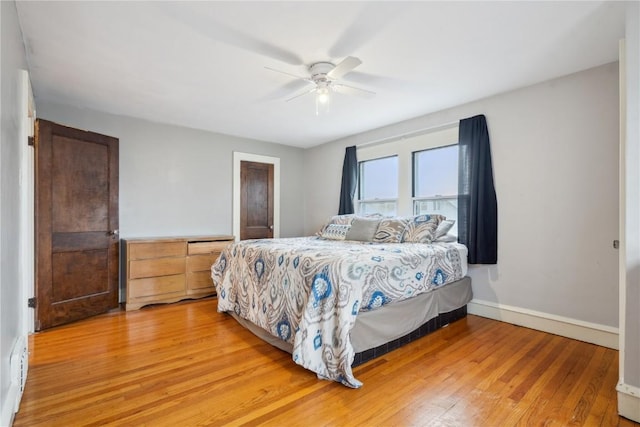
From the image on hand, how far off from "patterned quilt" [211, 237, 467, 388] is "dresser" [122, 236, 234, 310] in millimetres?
930

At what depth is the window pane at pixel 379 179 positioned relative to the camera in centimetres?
433

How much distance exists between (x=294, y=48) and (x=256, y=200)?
3.19 meters

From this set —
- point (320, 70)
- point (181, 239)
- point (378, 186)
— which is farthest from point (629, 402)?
point (181, 239)

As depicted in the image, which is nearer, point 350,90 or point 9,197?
point 9,197

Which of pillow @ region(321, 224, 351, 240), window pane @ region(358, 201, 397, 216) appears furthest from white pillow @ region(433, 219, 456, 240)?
pillow @ region(321, 224, 351, 240)

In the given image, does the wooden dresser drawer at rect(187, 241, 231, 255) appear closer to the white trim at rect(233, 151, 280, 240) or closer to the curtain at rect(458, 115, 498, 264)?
the white trim at rect(233, 151, 280, 240)

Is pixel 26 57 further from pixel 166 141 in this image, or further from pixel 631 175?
pixel 631 175

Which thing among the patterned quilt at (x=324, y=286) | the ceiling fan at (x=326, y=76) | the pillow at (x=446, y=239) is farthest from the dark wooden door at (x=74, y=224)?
the pillow at (x=446, y=239)

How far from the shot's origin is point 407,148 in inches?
160

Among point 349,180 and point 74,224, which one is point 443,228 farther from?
point 74,224

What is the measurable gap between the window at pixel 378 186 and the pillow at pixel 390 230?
0.82m

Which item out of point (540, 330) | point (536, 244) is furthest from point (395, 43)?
point (540, 330)

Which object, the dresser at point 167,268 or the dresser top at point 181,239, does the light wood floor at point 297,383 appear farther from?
the dresser top at point 181,239

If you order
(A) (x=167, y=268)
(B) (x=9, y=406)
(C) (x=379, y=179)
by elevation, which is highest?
(C) (x=379, y=179)
